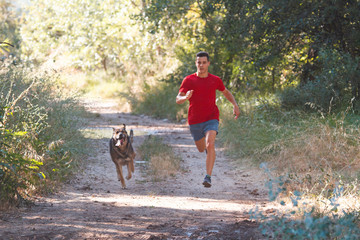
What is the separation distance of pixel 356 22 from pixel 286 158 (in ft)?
14.9

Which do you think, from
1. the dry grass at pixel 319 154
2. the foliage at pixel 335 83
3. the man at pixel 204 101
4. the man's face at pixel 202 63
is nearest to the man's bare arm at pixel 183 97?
the man at pixel 204 101

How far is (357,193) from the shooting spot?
254 inches

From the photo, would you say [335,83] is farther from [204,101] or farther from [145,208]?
[145,208]

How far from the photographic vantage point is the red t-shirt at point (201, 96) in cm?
783

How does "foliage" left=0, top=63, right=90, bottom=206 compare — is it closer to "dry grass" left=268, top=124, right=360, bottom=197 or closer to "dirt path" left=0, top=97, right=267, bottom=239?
"dirt path" left=0, top=97, right=267, bottom=239

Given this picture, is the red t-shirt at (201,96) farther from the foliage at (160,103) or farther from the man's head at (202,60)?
the foliage at (160,103)

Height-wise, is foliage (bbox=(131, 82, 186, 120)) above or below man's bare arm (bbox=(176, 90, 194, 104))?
below

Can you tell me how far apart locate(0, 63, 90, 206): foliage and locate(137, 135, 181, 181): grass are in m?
1.68

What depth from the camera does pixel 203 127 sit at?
8055 mm

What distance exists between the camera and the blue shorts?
7.93 m

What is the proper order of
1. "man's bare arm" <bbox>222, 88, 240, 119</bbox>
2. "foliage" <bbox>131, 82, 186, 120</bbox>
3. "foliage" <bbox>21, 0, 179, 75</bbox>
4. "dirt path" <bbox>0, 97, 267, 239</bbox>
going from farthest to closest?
1. "foliage" <bbox>21, 0, 179, 75</bbox>
2. "foliage" <bbox>131, 82, 186, 120</bbox>
3. "man's bare arm" <bbox>222, 88, 240, 119</bbox>
4. "dirt path" <bbox>0, 97, 267, 239</bbox>

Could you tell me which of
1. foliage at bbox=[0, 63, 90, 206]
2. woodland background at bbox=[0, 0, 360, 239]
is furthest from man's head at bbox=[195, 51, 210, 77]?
foliage at bbox=[0, 63, 90, 206]

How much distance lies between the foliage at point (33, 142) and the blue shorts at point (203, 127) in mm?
2133

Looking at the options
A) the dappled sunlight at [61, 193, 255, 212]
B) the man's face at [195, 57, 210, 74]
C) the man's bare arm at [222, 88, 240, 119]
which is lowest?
the dappled sunlight at [61, 193, 255, 212]
